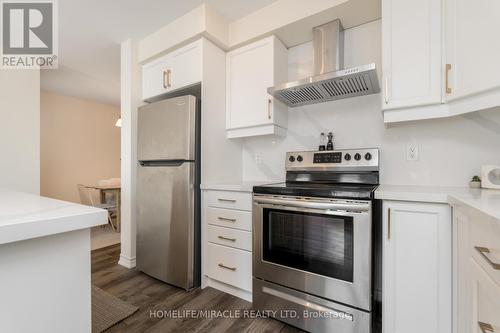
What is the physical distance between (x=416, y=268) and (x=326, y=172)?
0.87 metres

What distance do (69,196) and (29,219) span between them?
4971 millimetres

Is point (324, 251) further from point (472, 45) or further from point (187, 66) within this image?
point (187, 66)

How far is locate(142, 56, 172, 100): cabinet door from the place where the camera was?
2.41 m

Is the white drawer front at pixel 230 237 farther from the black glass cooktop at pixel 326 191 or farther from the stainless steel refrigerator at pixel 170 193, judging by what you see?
the black glass cooktop at pixel 326 191

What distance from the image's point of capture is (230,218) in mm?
1942

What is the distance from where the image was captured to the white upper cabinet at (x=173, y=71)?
2184 mm

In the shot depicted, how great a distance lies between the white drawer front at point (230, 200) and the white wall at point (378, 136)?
62cm

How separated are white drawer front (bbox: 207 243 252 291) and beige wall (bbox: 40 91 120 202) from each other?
4039 millimetres

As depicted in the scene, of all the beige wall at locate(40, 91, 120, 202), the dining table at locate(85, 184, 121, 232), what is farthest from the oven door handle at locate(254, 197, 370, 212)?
the beige wall at locate(40, 91, 120, 202)

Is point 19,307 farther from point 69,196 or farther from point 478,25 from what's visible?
point 69,196

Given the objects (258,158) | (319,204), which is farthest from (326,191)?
(258,158)

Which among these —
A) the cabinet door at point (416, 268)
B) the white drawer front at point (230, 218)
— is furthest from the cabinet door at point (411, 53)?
the white drawer front at point (230, 218)

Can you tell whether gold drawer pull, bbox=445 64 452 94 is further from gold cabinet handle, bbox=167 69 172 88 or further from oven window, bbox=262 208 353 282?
gold cabinet handle, bbox=167 69 172 88

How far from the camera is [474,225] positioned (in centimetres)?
92
